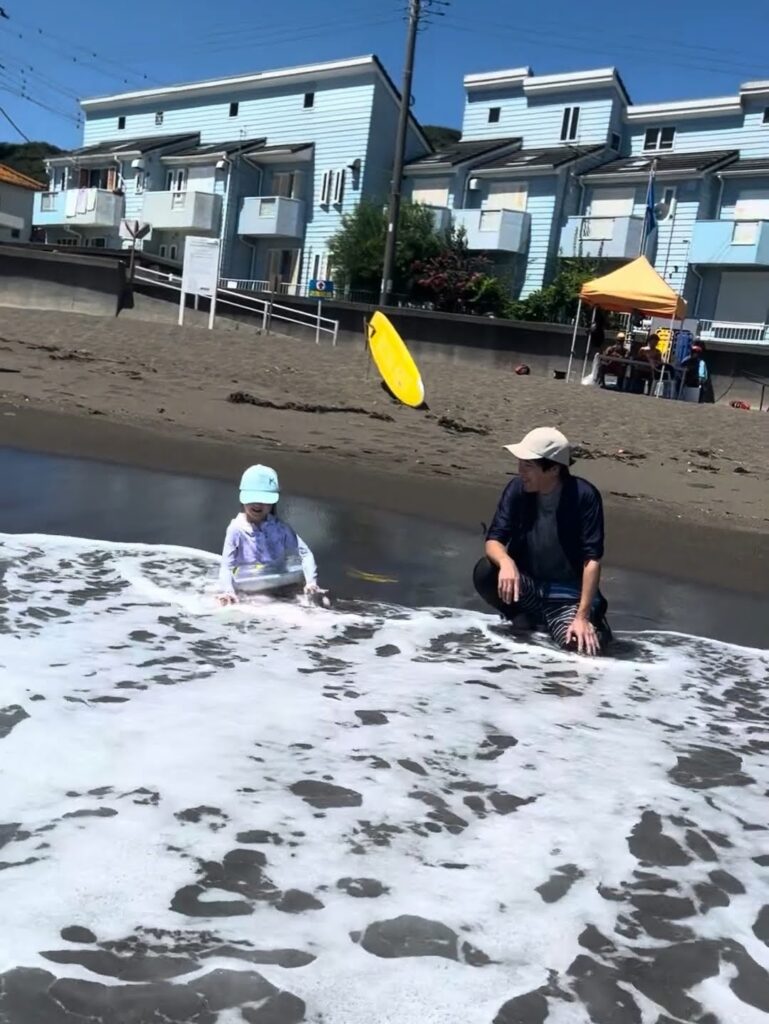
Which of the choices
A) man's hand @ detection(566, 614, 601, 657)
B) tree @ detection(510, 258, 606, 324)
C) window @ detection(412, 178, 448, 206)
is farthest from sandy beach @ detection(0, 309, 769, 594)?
window @ detection(412, 178, 448, 206)

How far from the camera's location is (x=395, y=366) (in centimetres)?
1520

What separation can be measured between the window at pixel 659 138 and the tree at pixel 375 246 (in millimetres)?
8554

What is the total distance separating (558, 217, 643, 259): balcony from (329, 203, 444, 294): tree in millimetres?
4675

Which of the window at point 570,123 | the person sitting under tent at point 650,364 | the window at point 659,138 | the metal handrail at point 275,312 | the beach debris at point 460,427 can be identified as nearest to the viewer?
the beach debris at point 460,427

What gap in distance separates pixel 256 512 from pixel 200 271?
1646cm

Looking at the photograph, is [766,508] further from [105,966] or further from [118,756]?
[105,966]

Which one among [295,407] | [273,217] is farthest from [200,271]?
[273,217]

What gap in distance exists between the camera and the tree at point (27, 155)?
91.6 meters

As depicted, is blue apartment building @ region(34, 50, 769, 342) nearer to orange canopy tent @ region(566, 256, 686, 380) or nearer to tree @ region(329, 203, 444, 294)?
tree @ region(329, 203, 444, 294)

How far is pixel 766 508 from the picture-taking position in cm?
989

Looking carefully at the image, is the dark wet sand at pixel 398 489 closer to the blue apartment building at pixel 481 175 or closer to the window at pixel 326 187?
the blue apartment building at pixel 481 175

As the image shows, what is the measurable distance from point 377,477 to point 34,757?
6595mm

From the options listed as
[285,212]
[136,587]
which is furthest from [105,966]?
[285,212]

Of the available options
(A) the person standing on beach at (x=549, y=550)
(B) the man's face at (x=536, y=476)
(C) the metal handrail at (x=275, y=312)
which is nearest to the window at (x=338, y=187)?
(C) the metal handrail at (x=275, y=312)
